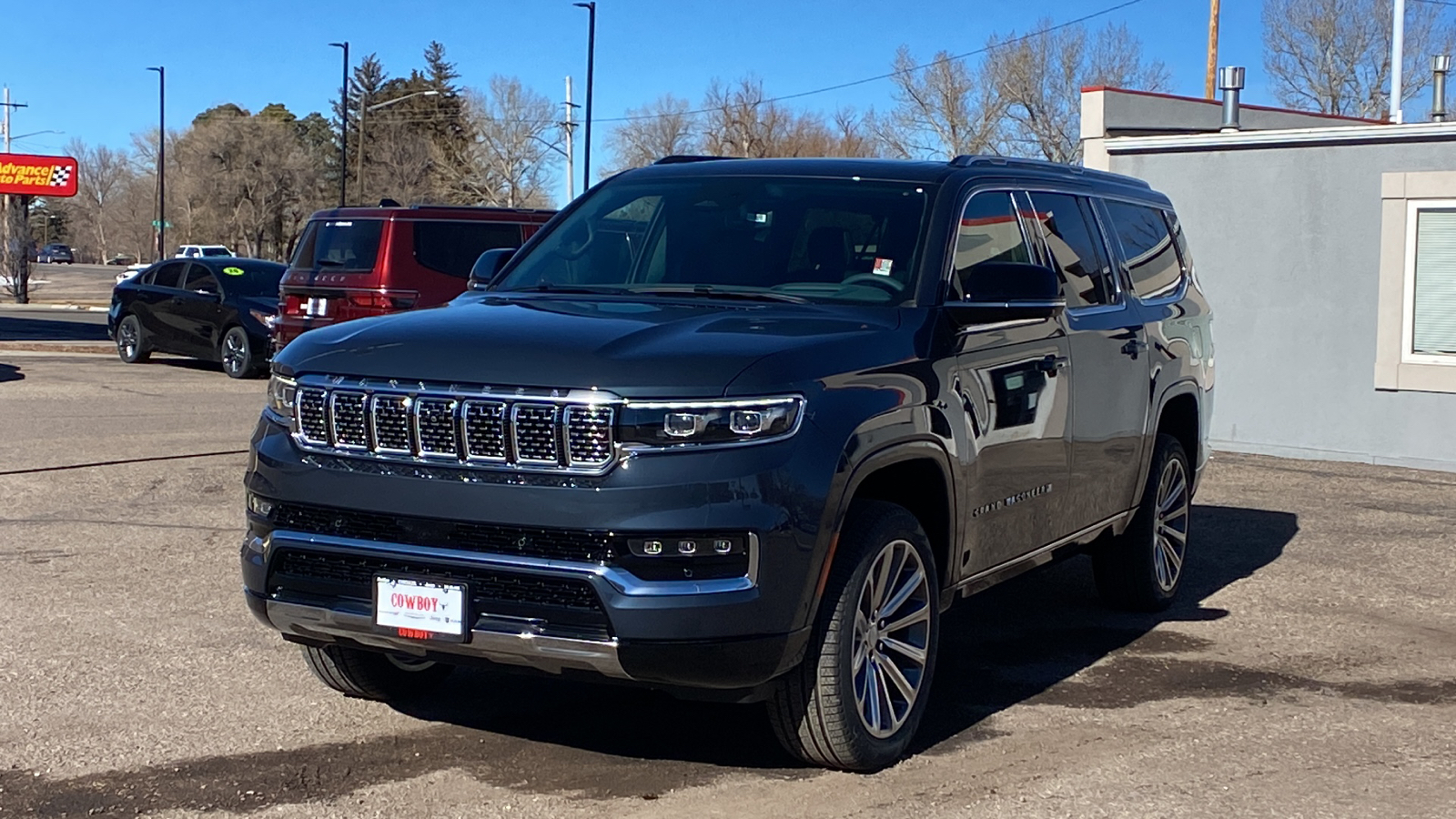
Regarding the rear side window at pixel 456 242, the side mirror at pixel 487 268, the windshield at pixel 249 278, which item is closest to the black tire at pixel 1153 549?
the side mirror at pixel 487 268

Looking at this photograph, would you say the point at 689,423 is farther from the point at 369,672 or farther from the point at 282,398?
the point at 369,672

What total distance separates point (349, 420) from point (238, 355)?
1630 cm

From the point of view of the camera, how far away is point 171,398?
1688 cm

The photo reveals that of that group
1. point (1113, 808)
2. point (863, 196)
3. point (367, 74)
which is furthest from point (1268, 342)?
point (367, 74)

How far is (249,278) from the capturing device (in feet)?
68.5

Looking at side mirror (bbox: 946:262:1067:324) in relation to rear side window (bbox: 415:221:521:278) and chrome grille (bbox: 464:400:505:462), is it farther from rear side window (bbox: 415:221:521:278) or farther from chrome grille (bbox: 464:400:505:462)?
rear side window (bbox: 415:221:521:278)

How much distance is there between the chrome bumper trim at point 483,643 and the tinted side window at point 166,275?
1793 cm

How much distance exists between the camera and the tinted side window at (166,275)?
2158cm

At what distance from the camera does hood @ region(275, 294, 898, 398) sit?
14.5 ft

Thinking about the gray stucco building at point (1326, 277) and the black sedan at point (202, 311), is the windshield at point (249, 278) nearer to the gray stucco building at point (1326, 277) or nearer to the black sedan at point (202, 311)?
the black sedan at point (202, 311)

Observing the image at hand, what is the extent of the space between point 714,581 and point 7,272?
4998 centimetres

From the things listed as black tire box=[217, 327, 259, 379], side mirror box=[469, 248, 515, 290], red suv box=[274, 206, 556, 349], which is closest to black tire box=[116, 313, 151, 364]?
black tire box=[217, 327, 259, 379]

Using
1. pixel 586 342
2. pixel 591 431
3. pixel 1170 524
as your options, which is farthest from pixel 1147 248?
pixel 591 431

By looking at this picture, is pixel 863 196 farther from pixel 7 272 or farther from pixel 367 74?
pixel 367 74
